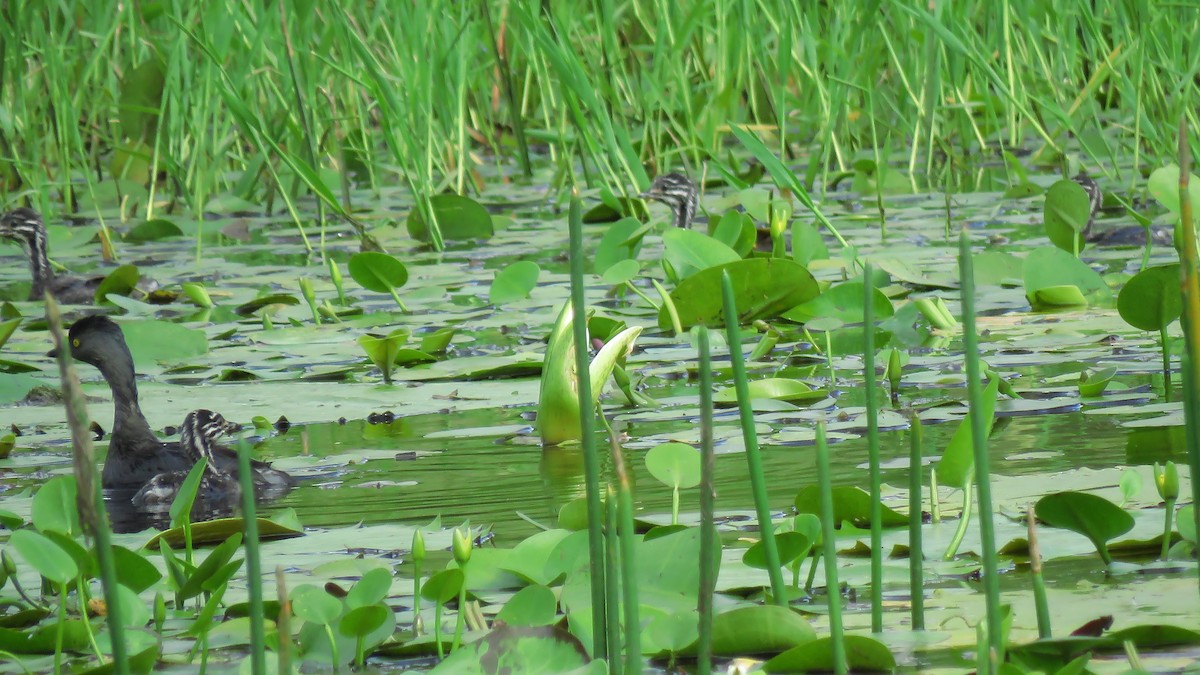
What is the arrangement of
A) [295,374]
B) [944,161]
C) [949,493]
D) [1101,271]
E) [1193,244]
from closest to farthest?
1. [1193,244]
2. [949,493]
3. [295,374]
4. [1101,271]
5. [944,161]

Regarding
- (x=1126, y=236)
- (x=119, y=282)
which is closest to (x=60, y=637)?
(x=119, y=282)

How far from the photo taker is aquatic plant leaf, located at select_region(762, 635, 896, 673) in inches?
61.7

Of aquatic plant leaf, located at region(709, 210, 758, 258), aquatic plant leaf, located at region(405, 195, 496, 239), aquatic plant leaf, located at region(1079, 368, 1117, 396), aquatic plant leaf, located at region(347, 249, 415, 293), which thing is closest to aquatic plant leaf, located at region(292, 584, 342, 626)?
aquatic plant leaf, located at region(1079, 368, 1117, 396)

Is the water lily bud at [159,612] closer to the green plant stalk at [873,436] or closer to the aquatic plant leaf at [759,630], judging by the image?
the aquatic plant leaf at [759,630]

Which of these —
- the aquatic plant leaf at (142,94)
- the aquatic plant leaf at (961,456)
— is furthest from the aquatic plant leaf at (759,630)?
the aquatic plant leaf at (142,94)

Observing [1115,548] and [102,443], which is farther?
[102,443]

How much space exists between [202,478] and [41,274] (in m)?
2.47

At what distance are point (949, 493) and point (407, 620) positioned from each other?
854 millimetres

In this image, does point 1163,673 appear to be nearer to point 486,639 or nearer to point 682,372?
point 486,639

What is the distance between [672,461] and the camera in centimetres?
216

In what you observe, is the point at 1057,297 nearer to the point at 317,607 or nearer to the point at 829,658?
the point at 829,658

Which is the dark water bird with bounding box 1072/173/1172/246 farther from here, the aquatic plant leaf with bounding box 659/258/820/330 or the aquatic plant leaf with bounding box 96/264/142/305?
the aquatic plant leaf with bounding box 96/264/142/305

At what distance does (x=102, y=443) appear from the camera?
3555 mm

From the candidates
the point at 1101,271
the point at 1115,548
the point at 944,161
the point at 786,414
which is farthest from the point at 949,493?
A: the point at 944,161
